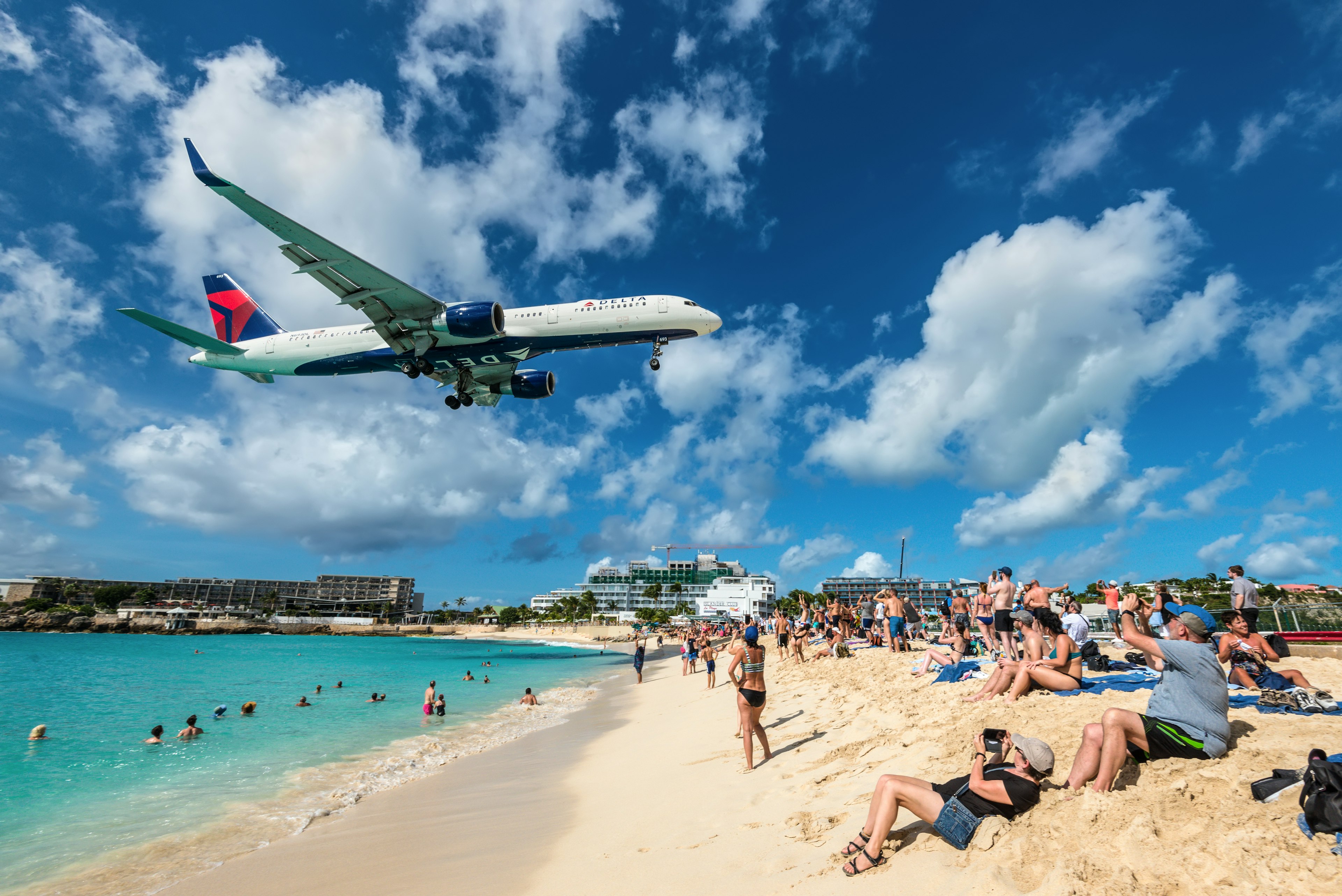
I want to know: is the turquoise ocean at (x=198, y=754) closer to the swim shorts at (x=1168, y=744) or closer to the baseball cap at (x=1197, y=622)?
the swim shorts at (x=1168, y=744)

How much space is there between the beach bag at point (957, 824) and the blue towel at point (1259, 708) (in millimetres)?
3864

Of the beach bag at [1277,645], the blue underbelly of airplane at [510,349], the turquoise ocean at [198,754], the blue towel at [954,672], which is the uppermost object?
the blue underbelly of airplane at [510,349]

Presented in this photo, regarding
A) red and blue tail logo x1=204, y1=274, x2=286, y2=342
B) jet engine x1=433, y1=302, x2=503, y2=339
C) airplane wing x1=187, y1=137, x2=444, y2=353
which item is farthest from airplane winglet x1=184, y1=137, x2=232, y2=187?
red and blue tail logo x1=204, y1=274, x2=286, y2=342

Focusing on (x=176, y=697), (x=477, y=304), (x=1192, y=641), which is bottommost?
(x=176, y=697)

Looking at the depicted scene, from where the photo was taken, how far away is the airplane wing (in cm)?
1611

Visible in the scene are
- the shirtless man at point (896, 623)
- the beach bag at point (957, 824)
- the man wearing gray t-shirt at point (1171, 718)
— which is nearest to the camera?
the beach bag at point (957, 824)

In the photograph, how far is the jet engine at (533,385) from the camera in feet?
88.8

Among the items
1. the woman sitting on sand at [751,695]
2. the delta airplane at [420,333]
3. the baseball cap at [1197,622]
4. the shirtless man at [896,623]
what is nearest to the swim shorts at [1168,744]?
the baseball cap at [1197,622]

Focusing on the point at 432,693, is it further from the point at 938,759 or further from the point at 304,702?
the point at 938,759

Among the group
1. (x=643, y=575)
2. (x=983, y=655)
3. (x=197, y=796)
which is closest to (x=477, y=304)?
(x=197, y=796)

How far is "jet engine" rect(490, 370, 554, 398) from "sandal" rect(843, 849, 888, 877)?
2449cm

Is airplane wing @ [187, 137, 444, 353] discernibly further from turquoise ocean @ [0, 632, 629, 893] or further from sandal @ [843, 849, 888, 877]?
sandal @ [843, 849, 888, 877]

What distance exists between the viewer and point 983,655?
14.1 metres

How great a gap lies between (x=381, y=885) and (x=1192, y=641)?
8.09 m
